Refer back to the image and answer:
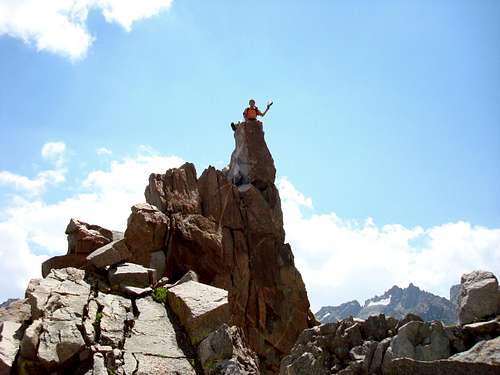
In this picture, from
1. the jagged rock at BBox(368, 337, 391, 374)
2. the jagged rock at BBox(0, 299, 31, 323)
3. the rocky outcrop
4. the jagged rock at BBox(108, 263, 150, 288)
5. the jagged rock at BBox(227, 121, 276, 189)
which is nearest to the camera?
the rocky outcrop

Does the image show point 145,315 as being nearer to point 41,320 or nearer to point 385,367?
point 41,320

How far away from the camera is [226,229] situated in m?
42.6

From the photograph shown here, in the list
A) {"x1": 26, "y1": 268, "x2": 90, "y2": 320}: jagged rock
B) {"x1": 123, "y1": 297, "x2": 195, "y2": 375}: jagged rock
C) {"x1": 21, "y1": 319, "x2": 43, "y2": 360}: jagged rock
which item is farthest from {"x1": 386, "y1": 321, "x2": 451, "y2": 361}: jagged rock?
{"x1": 21, "y1": 319, "x2": 43, "y2": 360}: jagged rock

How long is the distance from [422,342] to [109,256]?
556 inches

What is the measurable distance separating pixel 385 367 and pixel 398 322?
374 cm

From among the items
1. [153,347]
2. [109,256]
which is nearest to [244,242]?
[109,256]

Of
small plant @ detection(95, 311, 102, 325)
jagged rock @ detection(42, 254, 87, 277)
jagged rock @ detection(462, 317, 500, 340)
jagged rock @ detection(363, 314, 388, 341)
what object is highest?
jagged rock @ detection(42, 254, 87, 277)

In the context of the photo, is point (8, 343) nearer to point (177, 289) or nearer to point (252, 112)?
point (177, 289)

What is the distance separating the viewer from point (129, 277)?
834 inches

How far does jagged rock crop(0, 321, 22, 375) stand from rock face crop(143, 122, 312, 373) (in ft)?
56.3

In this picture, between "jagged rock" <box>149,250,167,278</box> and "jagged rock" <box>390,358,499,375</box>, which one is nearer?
"jagged rock" <box>390,358,499,375</box>

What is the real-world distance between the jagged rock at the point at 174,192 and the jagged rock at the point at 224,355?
20.7 meters

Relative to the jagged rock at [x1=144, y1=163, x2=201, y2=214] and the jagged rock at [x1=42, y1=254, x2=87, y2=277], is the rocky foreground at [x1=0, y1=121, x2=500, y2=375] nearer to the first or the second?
the jagged rock at [x1=42, y1=254, x2=87, y2=277]

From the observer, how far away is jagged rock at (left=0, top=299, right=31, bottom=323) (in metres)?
17.3
